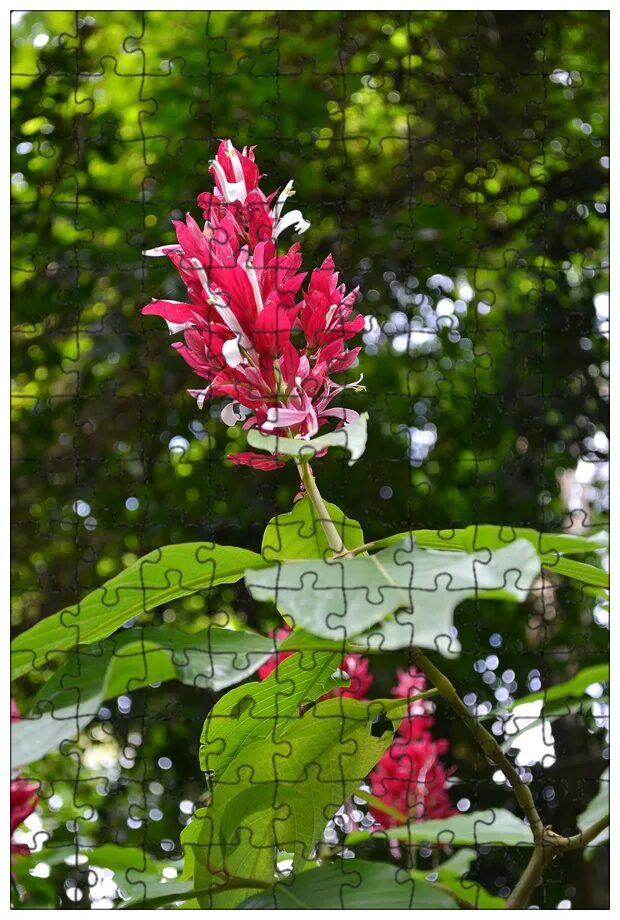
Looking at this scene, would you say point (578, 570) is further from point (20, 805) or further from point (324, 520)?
point (20, 805)

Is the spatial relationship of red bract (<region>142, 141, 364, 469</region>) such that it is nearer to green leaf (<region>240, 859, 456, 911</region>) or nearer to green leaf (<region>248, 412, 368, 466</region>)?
green leaf (<region>248, 412, 368, 466</region>)

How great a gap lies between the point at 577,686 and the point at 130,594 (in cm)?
28

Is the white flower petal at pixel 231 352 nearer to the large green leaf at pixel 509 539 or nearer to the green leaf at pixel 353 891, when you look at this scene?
the large green leaf at pixel 509 539

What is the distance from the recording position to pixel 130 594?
457 millimetres

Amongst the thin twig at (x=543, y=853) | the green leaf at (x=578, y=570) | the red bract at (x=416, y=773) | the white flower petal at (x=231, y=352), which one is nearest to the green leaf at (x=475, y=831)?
the thin twig at (x=543, y=853)

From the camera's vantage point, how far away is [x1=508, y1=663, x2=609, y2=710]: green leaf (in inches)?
21.0

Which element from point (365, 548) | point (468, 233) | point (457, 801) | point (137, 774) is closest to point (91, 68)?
point (468, 233)

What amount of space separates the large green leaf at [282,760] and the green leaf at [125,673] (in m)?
0.09

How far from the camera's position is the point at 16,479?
6.10ft

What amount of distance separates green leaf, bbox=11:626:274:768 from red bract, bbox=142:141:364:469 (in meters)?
0.12

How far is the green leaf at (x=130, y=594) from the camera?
17.6 inches
